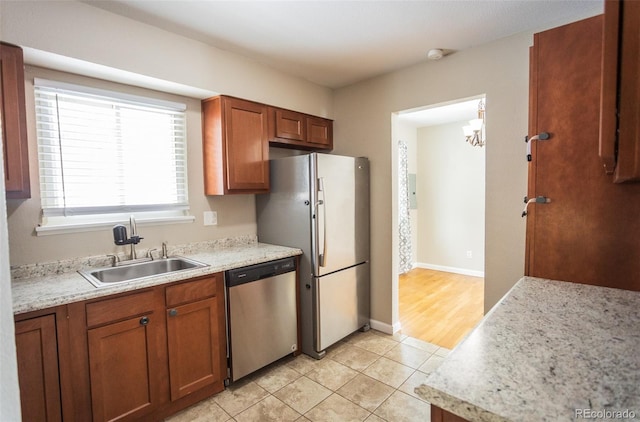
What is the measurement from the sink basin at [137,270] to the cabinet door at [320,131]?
166 centimetres

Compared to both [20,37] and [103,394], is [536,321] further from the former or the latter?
[20,37]

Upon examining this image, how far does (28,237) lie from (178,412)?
141 centimetres

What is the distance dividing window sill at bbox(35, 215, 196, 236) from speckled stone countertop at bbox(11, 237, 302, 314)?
0.63 feet

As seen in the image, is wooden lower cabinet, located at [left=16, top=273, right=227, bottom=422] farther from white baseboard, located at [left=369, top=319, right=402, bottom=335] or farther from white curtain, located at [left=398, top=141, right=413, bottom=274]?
white curtain, located at [left=398, top=141, right=413, bottom=274]

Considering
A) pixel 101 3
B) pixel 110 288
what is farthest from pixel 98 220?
pixel 101 3

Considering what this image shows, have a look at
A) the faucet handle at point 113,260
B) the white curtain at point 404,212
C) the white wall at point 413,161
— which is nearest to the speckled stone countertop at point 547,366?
the faucet handle at point 113,260

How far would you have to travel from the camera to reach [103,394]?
1.69m

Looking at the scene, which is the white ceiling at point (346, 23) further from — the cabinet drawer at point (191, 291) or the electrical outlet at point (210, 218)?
the cabinet drawer at point (191, 291)

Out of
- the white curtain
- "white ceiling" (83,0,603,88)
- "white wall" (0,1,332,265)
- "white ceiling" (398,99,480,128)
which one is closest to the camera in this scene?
"white wall" (0,1,332,265)

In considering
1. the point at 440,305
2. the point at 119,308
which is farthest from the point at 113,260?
the point at 440,305

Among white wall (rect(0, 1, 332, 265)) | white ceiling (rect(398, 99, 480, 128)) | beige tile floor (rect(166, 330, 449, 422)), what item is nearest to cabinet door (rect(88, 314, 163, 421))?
beige tile floor (rect(166, 330, 449, 422))

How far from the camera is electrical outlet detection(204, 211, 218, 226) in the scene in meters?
2.71

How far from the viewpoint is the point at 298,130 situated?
10.2ft

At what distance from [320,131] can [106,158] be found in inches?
76.2
